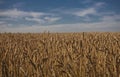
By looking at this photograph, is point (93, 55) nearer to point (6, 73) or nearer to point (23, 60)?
point (23, 60)

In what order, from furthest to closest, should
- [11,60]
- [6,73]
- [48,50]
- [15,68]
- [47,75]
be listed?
[48,50] → [11,60] → [15,68] → [6,73] → [47,75]

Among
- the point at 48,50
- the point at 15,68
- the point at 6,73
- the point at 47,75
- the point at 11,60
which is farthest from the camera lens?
the point at 48,50

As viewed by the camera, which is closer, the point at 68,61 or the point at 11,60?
the point at 68,61

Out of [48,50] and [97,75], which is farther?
[48,50]

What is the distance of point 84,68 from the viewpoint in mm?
3926

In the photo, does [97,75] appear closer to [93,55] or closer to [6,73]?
[93,55]

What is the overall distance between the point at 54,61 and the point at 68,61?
27 cm

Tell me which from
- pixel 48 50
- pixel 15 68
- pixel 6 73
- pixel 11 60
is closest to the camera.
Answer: pixel 6 73

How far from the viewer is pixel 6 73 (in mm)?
4078

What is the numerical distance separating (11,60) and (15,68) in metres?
0.35

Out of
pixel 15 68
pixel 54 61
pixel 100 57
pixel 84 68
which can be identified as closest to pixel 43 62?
pixel 54 61

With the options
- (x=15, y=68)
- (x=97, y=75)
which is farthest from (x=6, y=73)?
(x=97, y=75)

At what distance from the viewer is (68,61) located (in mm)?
4289

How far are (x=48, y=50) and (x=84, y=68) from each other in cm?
175
